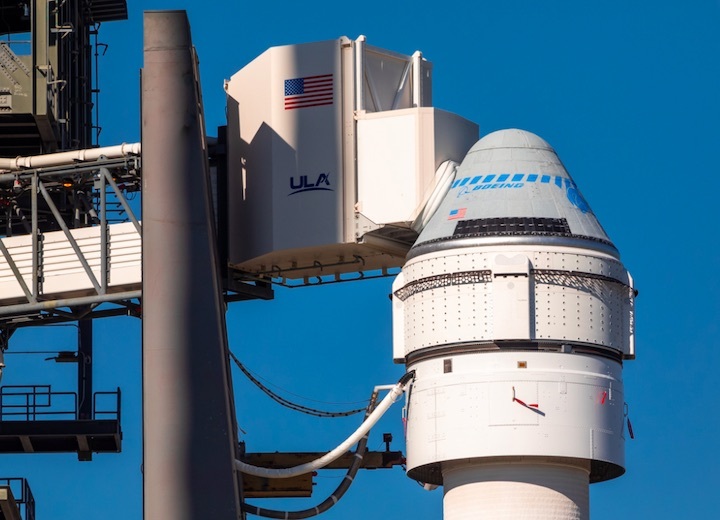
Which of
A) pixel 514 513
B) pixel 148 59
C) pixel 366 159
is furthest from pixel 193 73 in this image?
pixel 514 513

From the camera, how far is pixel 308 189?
65250mm

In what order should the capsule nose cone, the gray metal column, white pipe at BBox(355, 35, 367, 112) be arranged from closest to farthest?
the gray metal column
the capsule nose cone
white pipe at BBox(355, 35, 367, 112)

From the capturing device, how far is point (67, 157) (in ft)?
218

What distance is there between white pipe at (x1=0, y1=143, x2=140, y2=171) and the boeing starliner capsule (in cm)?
854

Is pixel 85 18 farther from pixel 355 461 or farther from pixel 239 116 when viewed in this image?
pixel 355 461

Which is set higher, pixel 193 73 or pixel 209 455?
pixel 193 73

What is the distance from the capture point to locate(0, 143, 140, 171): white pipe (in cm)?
6562

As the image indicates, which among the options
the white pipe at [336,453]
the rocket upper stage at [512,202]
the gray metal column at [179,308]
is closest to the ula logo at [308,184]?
the rocket upper stage at [512,202]

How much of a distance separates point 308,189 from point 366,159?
5.77 feet

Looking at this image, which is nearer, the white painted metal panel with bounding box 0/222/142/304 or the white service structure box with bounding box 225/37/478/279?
the white service structure box with bounding box 225/37/478/279

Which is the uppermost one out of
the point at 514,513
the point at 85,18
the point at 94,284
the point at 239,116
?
the point at 85,18

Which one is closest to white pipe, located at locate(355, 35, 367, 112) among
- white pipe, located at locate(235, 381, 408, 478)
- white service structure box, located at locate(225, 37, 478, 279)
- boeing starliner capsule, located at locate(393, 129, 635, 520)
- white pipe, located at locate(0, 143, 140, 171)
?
white service structure box, located at locate(225, 37, 478, 279)

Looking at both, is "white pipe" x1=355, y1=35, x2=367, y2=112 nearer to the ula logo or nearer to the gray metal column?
the ula logo

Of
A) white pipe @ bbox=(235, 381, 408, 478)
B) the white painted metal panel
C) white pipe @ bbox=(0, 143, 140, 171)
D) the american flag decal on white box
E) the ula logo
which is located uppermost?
the american flag decal on white box
